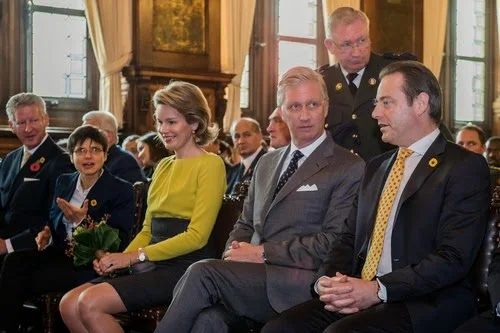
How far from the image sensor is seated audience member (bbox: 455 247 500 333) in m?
2.73

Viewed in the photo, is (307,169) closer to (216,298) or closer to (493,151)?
(216,298)

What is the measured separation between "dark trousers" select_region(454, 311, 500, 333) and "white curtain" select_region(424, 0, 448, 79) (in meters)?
9.41

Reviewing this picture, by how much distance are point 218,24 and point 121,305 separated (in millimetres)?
6544

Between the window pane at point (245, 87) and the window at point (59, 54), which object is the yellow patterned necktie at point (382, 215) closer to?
the window at point (59, 54)

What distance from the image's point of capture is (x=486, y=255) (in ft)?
10.2

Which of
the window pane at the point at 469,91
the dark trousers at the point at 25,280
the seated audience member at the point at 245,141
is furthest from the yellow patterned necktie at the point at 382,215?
the window pane at the point at 469,91

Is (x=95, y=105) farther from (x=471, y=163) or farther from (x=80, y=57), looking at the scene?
(x=471, y=163)

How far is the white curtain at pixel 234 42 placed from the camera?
10117 millimetres

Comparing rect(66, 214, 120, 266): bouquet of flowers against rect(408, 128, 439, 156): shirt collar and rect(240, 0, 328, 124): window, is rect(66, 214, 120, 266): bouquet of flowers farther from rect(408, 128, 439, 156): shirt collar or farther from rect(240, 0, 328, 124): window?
rect(240, 0, 328, 124): window

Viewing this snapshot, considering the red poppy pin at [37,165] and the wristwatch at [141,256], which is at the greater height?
the red poppy pin at [37,165]

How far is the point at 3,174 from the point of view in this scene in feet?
17.9

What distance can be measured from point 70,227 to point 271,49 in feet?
22.0

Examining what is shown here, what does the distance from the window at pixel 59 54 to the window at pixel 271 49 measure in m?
2.14

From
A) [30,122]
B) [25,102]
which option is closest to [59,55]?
[25,102]
